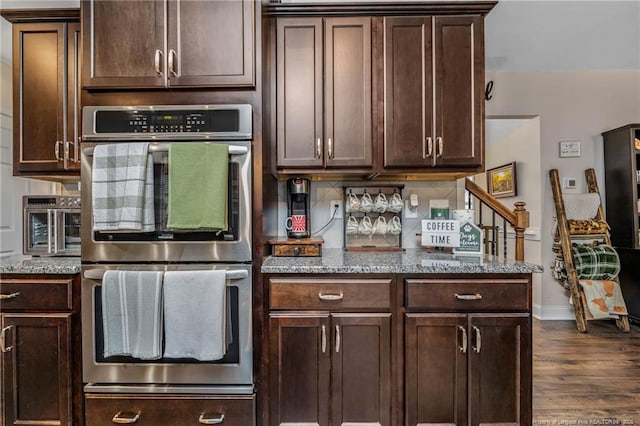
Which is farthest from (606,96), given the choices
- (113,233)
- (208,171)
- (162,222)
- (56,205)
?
(56,205)

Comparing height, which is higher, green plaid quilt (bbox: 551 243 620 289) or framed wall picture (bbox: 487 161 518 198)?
framed wall picture (bbox: 487 161 518 198)

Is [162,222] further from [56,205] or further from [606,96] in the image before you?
[606,96]

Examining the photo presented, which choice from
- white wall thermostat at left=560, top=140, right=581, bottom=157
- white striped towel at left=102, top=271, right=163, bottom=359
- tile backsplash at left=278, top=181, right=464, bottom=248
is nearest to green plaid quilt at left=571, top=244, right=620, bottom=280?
white wall thermostat at left=560, top=140, right=581, bottom=157

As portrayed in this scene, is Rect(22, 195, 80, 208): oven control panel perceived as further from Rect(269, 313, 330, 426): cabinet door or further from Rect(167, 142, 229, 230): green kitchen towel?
Rect(269, 313, 330, 426): cabinet door

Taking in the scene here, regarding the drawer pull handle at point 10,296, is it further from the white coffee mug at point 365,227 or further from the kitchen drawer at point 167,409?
the white coffee mug at point 365,227

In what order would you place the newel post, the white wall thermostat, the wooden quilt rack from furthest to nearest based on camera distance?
the white wall thermostat < the wooden quilt rack < the newel post

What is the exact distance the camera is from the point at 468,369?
1547 millimetres

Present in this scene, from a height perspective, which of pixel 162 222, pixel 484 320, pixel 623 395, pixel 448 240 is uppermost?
pixel 162 222

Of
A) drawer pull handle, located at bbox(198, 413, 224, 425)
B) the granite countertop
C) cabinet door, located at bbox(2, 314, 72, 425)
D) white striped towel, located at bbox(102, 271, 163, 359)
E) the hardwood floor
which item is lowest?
the hardwood floor

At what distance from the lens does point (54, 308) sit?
1.63 metres

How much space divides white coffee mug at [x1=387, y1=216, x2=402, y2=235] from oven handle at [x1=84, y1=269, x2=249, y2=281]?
100 centimetres

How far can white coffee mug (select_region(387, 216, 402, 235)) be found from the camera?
2143mm

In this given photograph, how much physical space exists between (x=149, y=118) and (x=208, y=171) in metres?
0.43

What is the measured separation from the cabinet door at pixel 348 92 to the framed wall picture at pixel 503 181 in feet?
10.2
